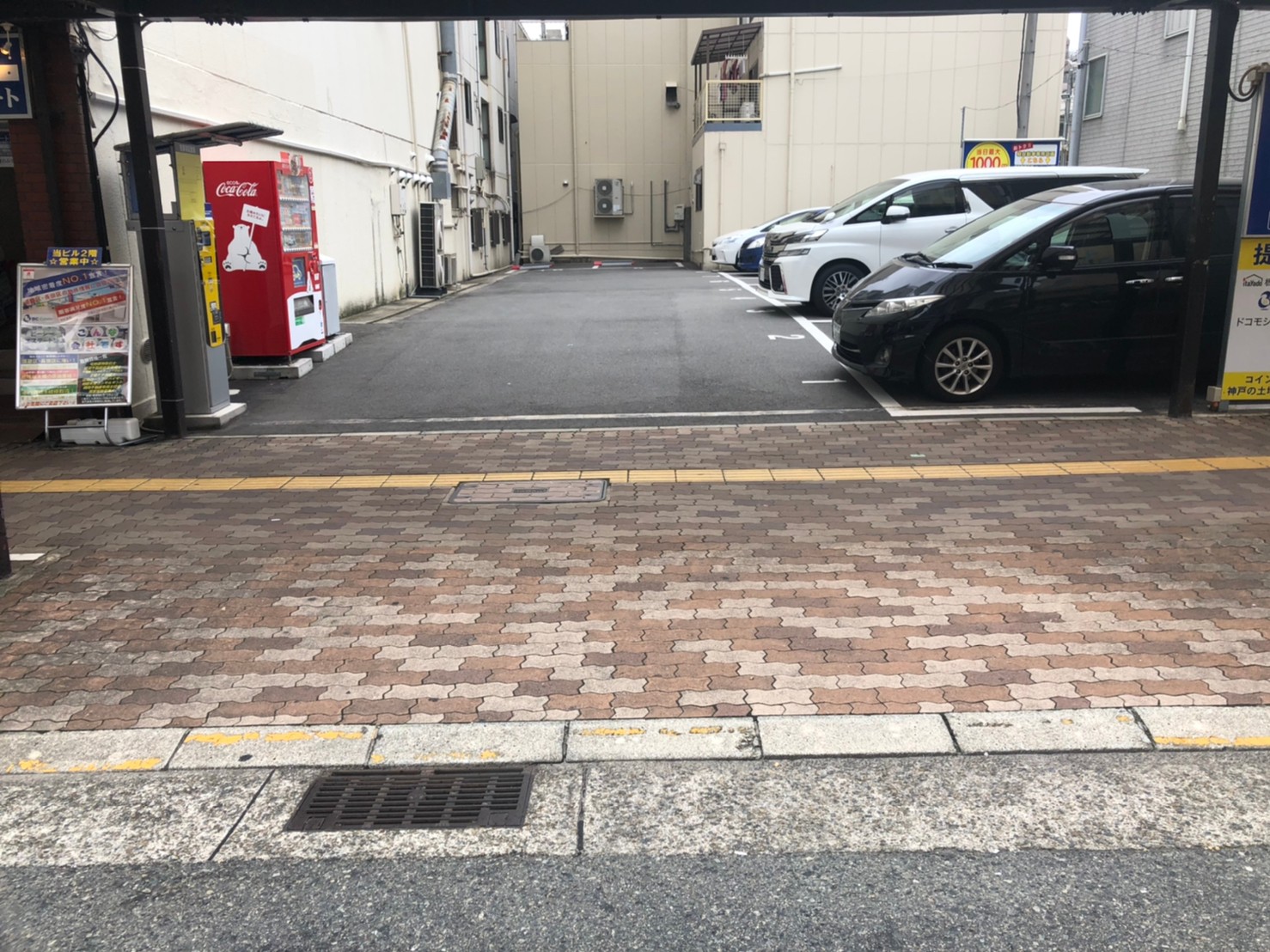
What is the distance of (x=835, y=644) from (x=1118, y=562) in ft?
6.37

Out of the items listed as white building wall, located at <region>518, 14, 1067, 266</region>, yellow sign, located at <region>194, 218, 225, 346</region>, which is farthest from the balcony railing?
yellow sign, located at <region>194, 218, 225, 346</region>

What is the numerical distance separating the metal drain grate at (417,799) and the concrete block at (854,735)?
94 centimetres

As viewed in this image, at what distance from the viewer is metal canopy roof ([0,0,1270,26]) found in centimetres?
770

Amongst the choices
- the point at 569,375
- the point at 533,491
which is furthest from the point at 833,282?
the point at 533,491

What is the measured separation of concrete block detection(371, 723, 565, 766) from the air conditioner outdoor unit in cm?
3546

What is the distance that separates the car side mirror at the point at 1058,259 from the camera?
344 inches

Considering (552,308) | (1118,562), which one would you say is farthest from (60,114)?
(552,308)

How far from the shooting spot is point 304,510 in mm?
6625

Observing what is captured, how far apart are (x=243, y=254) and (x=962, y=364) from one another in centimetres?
751

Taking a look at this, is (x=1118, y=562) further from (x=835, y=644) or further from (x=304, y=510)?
(x=304, y=510)

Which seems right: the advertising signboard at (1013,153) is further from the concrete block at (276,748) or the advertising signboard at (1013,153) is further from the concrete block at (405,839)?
the concrete block at (405,839)

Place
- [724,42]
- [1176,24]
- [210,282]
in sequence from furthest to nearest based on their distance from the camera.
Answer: [724,42], [1176,24], [210,282]

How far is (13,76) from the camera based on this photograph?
25.8 feet

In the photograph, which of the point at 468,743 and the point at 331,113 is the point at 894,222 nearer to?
the point at 331,113
